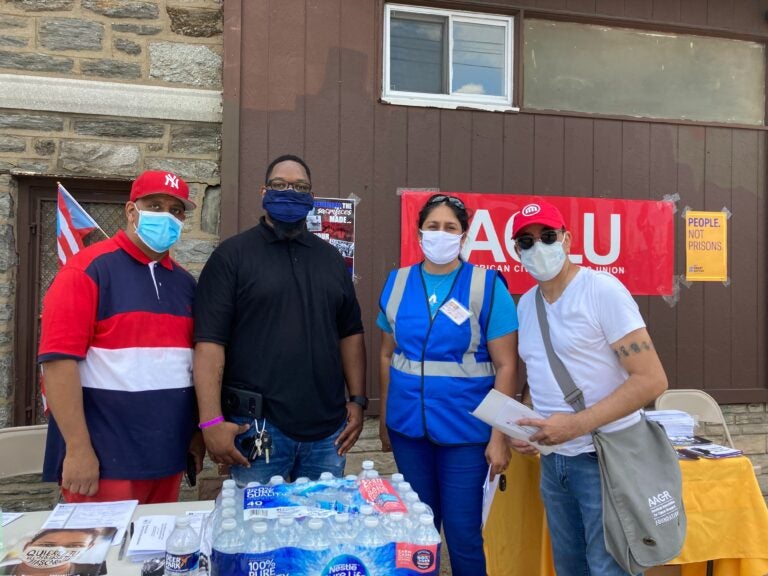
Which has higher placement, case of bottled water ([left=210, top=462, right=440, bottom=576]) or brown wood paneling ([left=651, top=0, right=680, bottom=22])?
brown wood paneling ([left=651, top=0, right=680, bottom=22])

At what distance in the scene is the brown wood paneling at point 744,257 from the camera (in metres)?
4.72

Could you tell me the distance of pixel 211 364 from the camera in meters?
2.42

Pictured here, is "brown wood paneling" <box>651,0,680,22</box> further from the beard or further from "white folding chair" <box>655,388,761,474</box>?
the beard

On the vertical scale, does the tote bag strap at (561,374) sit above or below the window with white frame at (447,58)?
below

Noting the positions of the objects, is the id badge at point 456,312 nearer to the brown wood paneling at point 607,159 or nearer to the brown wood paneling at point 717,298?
the brown wood paneling at point 607,159

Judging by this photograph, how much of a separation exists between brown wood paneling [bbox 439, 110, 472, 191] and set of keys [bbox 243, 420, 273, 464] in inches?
97.1

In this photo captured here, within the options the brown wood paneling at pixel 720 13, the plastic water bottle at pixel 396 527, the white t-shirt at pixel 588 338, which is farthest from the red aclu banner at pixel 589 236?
the plastic water bottle at pixel 396 527

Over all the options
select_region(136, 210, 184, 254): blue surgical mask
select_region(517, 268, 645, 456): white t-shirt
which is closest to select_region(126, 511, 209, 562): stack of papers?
select_region(136, 210, 184, 254): blue surgical mask

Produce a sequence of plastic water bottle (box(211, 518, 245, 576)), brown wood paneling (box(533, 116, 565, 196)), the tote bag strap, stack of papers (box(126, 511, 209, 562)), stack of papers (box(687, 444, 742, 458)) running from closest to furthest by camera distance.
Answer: plastic water bottle (box(211, 518, 245, 576))
stack of papers (box(126, 511, 209, 562))
the tote bag strap
stack of papers (box(687, 444, 742, 458))
brown wood paneling (box(533, 116, 565, 196))

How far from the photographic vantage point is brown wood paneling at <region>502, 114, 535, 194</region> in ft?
14.3

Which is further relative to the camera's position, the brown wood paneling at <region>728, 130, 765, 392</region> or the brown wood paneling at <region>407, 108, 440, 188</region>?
the brown wood paneling at <region>728, 130, 765, 392</region>

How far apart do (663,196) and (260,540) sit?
4.35m

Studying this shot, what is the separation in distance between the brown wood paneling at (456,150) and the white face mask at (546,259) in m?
2.02

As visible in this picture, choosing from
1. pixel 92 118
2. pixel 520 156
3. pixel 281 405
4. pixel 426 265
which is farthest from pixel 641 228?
pixel 92 118
